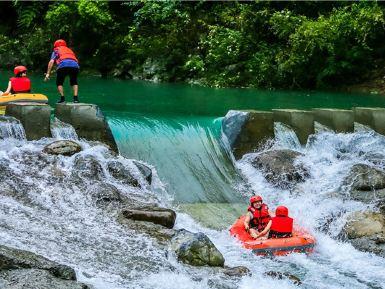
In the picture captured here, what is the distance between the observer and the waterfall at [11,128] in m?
8.45

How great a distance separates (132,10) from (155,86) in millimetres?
5551

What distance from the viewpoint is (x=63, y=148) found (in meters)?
8.23

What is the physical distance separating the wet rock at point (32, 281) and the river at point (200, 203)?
0.65 metres

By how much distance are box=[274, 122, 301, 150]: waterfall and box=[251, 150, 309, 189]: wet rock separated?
0.53 m

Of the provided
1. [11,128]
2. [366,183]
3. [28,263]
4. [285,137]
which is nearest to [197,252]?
[28,263]

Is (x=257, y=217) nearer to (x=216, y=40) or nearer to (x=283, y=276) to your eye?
(x=283, y=276)

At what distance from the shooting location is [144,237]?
261 inches

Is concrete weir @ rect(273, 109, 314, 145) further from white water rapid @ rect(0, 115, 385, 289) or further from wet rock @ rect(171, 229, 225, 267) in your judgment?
wet rock @ rect(171, 229, 225, 267)

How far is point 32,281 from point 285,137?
21.3 ft

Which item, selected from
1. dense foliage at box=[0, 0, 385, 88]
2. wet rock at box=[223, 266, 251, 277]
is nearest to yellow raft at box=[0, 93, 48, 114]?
wet rock at box=[223, 266, 251, 277]

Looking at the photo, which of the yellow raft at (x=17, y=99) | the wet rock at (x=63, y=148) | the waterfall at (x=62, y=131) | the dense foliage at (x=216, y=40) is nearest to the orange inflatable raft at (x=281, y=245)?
the wet rock at (x=63, y=148)

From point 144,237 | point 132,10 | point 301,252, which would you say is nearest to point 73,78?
point 144,237

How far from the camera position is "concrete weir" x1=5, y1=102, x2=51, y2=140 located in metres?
8.70

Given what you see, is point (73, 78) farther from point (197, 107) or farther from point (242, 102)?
point (242, 102)
